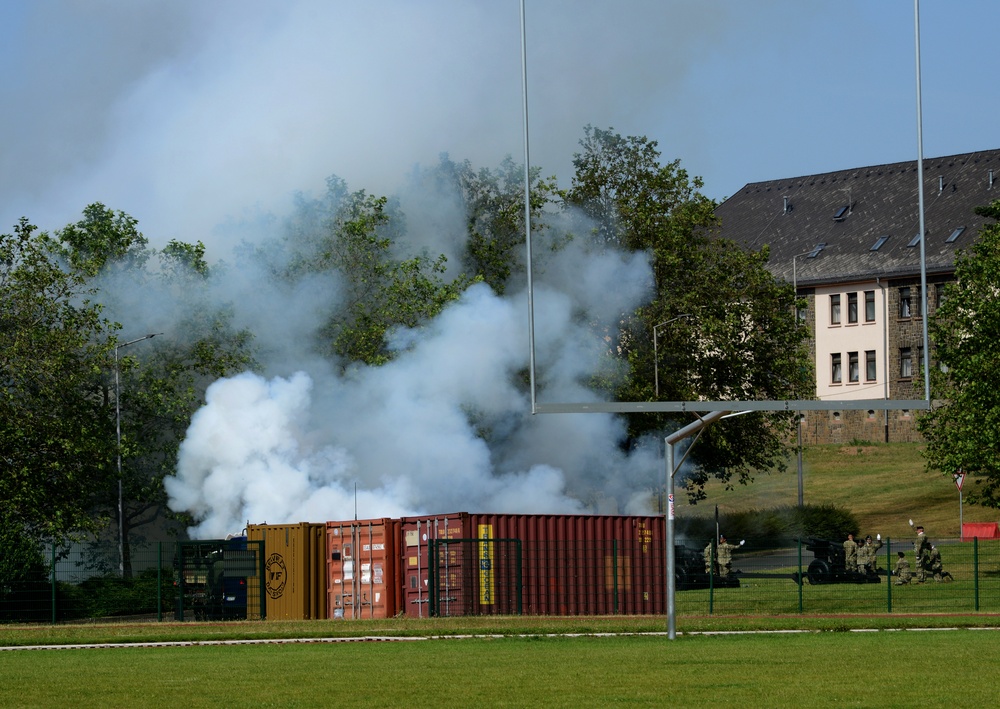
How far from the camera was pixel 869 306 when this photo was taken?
5872 centimetres

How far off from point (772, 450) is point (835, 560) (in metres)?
9.27

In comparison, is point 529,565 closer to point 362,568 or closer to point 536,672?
point 362,568

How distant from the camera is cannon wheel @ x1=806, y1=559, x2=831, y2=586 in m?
36.6

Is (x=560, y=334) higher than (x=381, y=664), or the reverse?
(x=560, y=334)

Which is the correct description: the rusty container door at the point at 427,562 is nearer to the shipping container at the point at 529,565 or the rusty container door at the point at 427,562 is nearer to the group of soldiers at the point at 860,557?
the shipping container at the point at 529,565

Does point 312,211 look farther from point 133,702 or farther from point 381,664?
point 133,702

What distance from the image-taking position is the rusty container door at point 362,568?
3266 cm

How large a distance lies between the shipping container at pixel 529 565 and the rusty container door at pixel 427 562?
0.02m

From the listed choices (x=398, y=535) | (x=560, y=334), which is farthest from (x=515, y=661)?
(x=560, y=334)

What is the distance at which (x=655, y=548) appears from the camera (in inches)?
1309

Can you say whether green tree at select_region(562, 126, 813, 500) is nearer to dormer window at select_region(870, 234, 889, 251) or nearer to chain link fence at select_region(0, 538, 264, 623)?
dormer window at select_region(870, 234, 889, 251)

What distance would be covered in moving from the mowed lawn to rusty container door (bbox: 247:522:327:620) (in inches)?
331

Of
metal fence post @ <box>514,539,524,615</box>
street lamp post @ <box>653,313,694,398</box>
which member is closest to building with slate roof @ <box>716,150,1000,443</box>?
street lamp post @ <box>653,313,694,398</box>

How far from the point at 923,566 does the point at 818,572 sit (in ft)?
7.96
